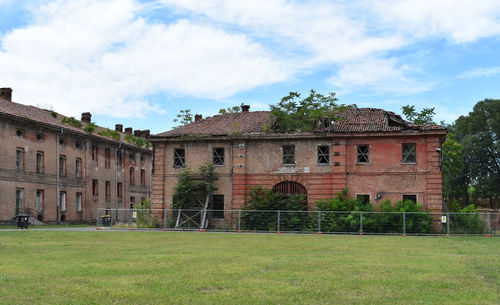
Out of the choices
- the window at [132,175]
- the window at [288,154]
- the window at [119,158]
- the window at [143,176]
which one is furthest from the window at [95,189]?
the window at [288,154]

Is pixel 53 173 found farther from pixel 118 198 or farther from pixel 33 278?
pixel 33 278

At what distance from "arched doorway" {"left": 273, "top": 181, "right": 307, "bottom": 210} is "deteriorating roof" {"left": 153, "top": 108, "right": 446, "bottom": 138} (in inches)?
147

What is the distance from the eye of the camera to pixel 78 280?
455 inches

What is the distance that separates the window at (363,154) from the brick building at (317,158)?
0.07m

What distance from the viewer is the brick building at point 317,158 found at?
1510 inches

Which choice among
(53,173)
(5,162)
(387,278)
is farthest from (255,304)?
(53,173)

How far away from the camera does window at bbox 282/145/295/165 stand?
40.8 metres

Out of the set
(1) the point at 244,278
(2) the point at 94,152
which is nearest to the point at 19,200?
(2) the point at 94,152

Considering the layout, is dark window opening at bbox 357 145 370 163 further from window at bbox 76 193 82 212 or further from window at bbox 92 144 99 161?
window at bbox 92 144 99 161

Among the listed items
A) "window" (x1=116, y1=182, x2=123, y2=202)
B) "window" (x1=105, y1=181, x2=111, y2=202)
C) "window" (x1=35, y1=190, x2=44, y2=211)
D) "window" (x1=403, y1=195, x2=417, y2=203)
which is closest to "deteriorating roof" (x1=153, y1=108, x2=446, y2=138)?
"window" (x1=403, y1=195, x2=417, y2=203)

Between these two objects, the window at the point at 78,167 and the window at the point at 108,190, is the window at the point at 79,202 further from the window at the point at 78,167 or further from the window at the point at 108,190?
the window at the point at 108,190

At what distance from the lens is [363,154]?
39.3 metres

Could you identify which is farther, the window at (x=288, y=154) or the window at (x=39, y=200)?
the window at (x=39, y=200)

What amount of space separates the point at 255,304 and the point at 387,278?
4213mm
